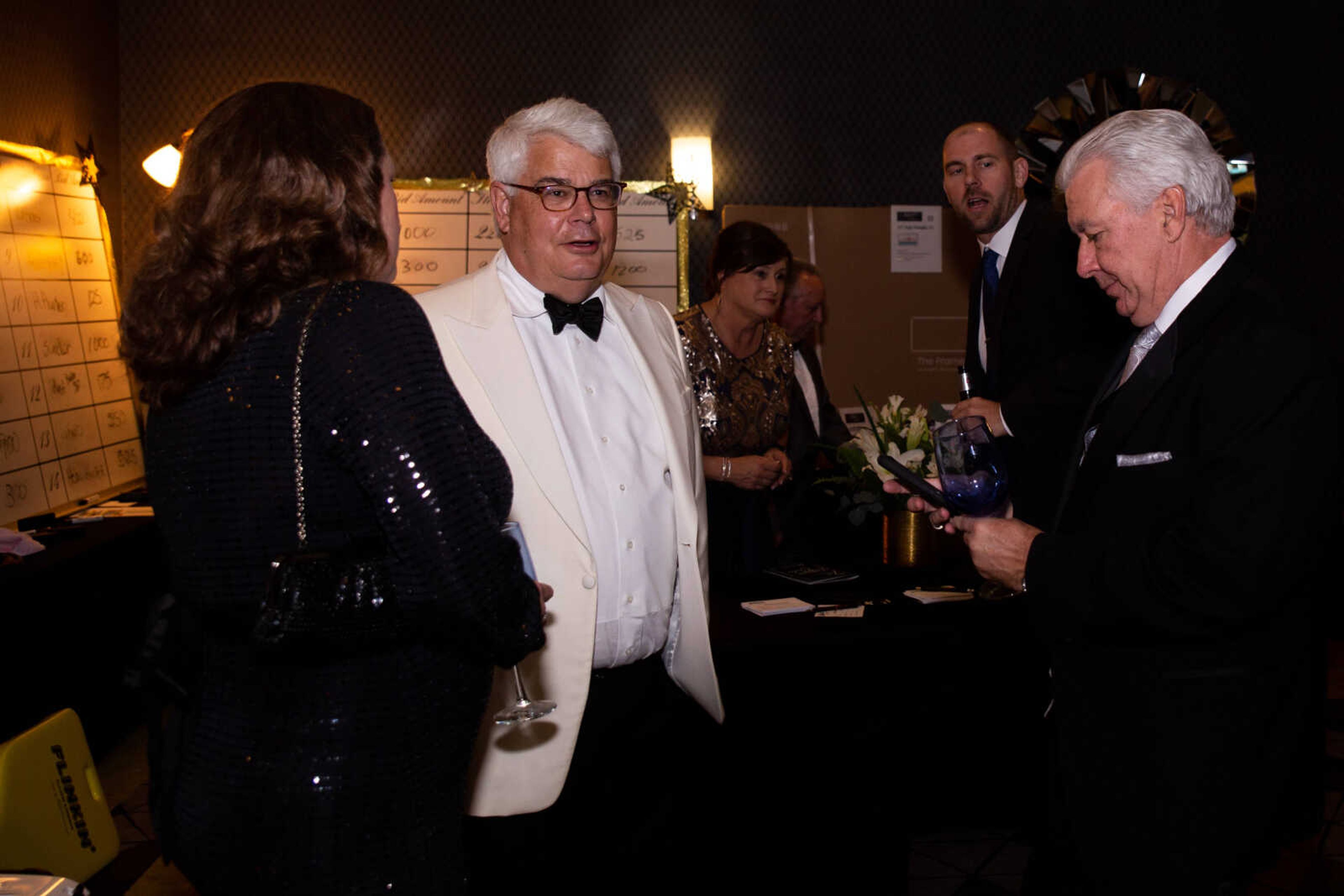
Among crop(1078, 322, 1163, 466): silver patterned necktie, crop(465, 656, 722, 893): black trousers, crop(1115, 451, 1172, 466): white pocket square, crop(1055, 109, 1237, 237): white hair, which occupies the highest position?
crop(1055, 109, 1237, 237): white hair

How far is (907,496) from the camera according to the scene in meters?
3.02

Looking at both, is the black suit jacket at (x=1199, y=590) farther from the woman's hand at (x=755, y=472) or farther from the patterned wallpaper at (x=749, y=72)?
the patterned wallpaper at (x=749, y=72)

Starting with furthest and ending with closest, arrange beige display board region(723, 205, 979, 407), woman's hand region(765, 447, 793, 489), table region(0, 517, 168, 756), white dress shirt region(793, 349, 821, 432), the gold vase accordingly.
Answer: beige display board region(723, 205, 979, 407)
white dress shirt region(793, 349, 821, 432)
woman's hand region(765, 447, 793, 489)
table region(0, 517, 168, 756)
the gold vase

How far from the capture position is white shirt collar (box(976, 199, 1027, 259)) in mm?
3287

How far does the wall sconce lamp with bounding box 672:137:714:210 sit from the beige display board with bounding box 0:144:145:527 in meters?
2.85

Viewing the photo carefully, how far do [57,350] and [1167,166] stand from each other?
387 cm

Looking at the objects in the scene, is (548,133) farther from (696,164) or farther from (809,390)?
(696,164)

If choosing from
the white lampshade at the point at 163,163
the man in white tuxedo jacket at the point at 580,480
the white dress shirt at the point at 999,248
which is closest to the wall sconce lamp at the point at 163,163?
the white lampshade at the point at 163,163

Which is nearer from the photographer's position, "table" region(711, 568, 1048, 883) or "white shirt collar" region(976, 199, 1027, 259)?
"table" region(711, 568, 1048, 883)

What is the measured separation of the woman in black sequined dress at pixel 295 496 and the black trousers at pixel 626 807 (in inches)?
35.2

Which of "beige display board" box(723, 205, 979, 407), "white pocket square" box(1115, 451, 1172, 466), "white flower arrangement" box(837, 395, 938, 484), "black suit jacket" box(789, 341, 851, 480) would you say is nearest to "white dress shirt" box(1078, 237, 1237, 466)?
"white pocket square" box(1115, 451, 1172, 466)

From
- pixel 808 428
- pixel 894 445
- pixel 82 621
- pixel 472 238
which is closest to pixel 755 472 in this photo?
pixel 894 445

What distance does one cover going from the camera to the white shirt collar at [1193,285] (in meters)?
1.72

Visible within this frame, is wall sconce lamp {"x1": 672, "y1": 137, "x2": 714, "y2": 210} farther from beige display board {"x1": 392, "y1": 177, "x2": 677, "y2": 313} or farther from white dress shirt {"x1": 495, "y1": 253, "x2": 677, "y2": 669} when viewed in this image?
white dress shirt {"x1": 495, "y1": 253, "x2": 677, "y2": 669}
